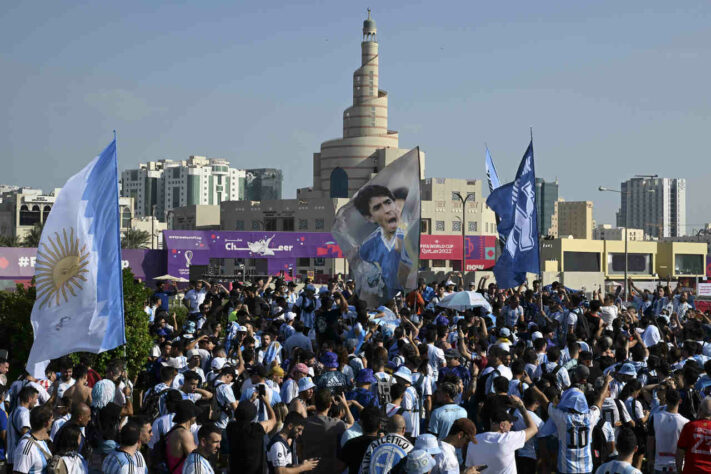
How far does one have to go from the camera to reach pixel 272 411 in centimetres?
961

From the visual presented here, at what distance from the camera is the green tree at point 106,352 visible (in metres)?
16.1

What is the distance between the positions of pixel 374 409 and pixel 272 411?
2315 mm

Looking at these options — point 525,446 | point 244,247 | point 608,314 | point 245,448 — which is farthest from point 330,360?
point 244,247

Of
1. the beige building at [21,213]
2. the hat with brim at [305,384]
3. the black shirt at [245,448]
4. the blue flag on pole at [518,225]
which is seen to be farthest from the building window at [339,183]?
the black shirt at [245,448]

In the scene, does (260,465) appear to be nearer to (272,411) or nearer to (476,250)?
(272,411)

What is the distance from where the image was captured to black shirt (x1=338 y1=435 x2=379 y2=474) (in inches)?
294

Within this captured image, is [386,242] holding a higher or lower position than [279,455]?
higher

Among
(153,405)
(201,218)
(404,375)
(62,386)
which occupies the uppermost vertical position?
(201,218)

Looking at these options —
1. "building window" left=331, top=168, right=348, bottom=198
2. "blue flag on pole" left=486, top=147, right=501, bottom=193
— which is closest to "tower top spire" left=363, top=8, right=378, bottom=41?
"building window" left=331, top=168, right=348, bottom=198

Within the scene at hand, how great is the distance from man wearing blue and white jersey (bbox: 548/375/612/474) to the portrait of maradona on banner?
20.9 feet

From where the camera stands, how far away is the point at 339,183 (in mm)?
94312

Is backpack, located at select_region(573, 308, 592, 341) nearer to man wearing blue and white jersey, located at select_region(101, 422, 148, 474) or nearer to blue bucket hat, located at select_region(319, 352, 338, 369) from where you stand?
blue bucket hat, located at select_region(319, 352, 338, 369)

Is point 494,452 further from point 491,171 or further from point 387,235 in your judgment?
point 491,171

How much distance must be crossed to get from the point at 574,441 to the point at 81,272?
5122 mm
